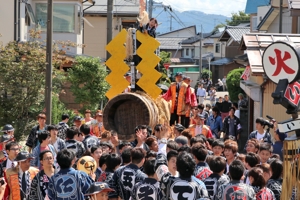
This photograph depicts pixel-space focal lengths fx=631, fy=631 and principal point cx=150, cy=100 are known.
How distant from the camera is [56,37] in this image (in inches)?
1230

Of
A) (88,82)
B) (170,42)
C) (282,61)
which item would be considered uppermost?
(170,42)

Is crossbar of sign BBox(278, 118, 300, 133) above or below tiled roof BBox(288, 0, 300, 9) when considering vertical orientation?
below

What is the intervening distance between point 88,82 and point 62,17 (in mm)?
7679

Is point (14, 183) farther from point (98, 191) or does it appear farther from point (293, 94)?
point (293, 94)

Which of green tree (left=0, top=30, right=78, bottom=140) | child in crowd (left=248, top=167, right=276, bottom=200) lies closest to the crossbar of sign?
→ child in crowd (left=248, top=167, right=276, bottom=200)

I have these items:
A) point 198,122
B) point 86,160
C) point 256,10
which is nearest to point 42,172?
point 86,160

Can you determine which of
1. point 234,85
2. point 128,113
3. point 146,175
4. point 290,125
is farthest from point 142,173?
point 234,85

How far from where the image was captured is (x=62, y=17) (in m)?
31.5

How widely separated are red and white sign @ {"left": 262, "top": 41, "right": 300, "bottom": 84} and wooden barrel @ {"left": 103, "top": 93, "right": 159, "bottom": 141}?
649 centimetres

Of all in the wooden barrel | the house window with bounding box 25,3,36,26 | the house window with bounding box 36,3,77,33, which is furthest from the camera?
the house window with bounding box 36,3,77,33

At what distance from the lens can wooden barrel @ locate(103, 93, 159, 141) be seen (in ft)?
40.5

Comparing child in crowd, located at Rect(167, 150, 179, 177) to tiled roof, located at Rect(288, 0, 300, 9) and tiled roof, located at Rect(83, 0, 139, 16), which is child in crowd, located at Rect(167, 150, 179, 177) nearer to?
tiled roof, located at Rect(288, 0, 300, 9)

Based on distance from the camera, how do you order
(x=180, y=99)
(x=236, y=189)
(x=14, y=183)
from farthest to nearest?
(x=180, y=99) → (x=14, y=183) → (x=236, y=189)

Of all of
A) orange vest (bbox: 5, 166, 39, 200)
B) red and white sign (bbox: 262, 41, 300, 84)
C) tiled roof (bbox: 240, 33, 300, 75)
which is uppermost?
tiled roof (bbox: 240, 33, 300, 75)
